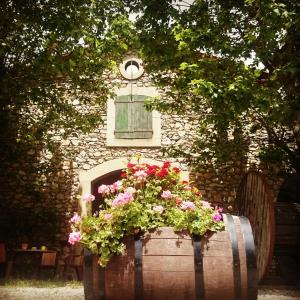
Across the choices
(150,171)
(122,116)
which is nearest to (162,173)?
(150,171)

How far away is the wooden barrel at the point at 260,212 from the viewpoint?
14.9 feet

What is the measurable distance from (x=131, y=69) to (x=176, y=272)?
754 cm

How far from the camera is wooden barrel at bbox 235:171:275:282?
4537 mm

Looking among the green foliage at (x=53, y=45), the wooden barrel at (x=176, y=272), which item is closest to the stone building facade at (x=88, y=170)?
the green foliage at (x=53, y=45)

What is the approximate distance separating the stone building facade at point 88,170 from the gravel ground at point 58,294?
331 centimetres

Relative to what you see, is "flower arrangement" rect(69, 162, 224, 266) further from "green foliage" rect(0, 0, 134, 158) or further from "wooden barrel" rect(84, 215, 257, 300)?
"green foliage" rect(0, 0, 134, 158)

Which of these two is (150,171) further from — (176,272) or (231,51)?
(231,51)

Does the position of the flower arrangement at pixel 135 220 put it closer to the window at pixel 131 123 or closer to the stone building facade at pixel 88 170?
the stone building facade at pixel 88 170

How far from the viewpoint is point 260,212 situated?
523 cm

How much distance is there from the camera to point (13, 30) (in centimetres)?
606

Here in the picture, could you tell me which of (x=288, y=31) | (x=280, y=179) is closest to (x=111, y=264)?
(x=288, y=31)

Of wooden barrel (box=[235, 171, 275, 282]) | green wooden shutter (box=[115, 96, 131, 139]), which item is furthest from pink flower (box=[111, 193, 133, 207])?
green wooden shutter (box=[115, 96, 131, 139])

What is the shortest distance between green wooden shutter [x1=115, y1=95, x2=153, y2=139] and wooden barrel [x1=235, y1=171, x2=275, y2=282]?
12.1 ft

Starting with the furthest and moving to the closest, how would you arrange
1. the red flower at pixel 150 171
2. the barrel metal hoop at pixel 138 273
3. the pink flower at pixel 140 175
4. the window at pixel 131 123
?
1. the window at pixel 131 123
2. the red flower at pixel 150 171
3. the pink flower at pixel 140 175
4. the barrel metal hoop at pixel 138 273
